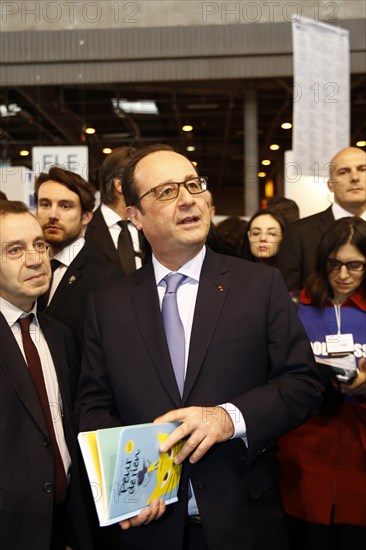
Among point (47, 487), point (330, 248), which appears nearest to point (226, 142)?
point (330, 248)

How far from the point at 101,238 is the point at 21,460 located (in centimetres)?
149

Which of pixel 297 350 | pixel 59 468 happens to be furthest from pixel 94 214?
pixel 297 350

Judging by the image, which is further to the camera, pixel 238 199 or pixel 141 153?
pixel 238 199

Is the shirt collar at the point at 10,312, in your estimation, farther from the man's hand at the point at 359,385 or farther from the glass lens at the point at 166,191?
the man's hand at the point at 359,385

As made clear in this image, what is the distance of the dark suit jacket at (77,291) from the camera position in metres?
2.78

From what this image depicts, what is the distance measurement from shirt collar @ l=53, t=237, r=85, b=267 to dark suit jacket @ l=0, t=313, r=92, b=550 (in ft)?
2.60

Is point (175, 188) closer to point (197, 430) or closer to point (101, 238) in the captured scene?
point (197, 430)

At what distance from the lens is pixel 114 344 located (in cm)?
199

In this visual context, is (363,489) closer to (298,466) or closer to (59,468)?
(298,466)

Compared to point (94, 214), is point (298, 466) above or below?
below

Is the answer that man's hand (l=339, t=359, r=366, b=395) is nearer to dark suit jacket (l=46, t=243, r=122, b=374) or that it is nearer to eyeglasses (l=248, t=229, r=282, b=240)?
dark suit jacket (l=46, t=243, r=122, b=374)

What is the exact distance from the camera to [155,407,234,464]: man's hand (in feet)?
5.56

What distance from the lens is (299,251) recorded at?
3783 mm

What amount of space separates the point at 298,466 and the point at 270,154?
8645mm
